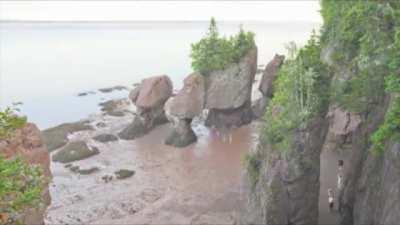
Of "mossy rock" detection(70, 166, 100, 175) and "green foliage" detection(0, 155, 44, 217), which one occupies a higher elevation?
"green foliage" detection(0, 155, 44, 217)

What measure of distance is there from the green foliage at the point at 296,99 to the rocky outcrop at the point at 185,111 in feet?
51.9

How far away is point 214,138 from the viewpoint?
3772cm

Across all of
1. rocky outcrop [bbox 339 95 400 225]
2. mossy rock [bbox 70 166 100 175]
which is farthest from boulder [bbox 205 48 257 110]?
rocky outcrop [bbox 339 95 400 225]

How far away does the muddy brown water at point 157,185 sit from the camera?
79.2 ft

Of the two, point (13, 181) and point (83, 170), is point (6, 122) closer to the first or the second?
point (13, 181)

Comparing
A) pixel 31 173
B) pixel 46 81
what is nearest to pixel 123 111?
pixel 46 81

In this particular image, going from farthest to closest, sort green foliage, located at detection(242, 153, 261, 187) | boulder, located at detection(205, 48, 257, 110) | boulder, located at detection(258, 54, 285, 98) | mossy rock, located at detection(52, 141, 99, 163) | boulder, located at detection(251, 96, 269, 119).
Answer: boulder, located at detection(251, 96, 269, 119) → boulder, located at detection(258, 54, 285, 98) → boulder, located at detection(205, 48, 257, 110) → mossy rock, located at detection(52, 141, 99, 163) → green foliage, located at detection(242, 153, 261, 187)

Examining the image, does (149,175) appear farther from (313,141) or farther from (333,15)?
(333,15)

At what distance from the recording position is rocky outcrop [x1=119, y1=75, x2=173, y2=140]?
39.1 meters

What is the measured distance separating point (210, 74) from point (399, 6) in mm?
16806

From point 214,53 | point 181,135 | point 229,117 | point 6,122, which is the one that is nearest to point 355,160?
point 6,122

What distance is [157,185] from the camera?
28312mm

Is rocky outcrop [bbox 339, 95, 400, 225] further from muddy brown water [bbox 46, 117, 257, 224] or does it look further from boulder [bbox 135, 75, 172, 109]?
boulder [bbox 135, 75, 172, 109]

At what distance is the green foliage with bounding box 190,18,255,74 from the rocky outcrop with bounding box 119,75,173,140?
3.79 m
